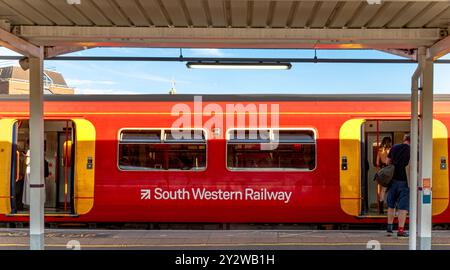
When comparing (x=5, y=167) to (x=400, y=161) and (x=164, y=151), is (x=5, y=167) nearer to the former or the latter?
(x=164, y=151)

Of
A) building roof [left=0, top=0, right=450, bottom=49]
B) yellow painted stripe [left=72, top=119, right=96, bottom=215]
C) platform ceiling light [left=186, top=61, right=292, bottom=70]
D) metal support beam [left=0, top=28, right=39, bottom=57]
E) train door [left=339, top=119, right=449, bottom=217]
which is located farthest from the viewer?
yellow painted stripe [left=72, top=119, right=96, bottom=215]

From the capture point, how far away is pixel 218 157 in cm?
932

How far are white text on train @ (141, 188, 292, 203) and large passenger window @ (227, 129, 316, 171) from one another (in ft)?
1.51

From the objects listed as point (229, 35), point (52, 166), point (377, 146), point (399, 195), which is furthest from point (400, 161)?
point (52, 166)

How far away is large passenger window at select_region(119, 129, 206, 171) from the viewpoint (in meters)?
9.35

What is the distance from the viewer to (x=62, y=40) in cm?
550

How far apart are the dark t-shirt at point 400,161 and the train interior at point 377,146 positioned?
1.52 metres

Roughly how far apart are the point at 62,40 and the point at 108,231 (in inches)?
174

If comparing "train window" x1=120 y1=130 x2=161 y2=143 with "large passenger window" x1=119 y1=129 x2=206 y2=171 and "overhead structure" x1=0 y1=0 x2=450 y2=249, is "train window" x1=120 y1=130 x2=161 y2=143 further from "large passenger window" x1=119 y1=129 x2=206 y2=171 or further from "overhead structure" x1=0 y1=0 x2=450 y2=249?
"overhead structure" x1=0 y1=0 x2=450 y2=249

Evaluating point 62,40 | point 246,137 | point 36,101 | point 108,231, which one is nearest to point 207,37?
point 62,40

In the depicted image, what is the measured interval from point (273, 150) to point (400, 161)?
2303 mm

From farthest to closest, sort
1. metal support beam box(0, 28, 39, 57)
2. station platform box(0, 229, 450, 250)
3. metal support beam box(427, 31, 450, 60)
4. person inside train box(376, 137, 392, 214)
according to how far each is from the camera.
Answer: person inside train box(376, 137, 392, 214) < station platform box(0, 229, 450, 250) < metal support beam box(427, 31, 450, 60) < metal support beam box(0, 28, 39, 57)

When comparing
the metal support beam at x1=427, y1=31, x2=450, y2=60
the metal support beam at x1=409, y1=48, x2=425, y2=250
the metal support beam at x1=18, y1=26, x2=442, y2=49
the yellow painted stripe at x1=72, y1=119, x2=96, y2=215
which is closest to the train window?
the yellow painted stripe at x1=72, y1=119, x2=96, y2=215
